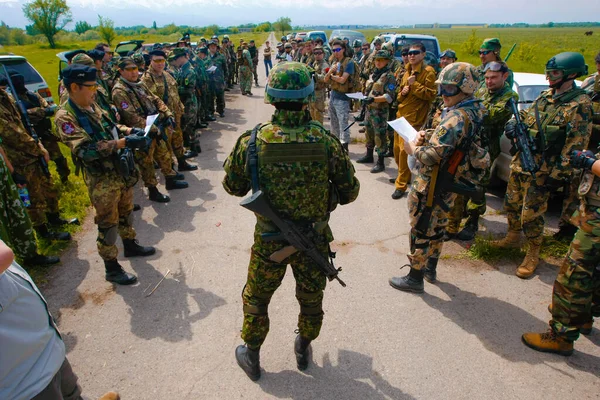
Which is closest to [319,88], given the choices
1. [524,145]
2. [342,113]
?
[342,113]

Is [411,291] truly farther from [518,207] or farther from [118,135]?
[118,135]

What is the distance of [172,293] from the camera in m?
3.51

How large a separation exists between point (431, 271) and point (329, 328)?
1.29 metres

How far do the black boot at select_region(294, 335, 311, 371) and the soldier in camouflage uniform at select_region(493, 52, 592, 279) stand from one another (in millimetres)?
2484

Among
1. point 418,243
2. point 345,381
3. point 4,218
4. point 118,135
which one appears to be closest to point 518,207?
point 418,243

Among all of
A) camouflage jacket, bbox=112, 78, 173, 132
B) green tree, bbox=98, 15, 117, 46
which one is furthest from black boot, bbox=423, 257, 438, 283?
green tree, bbox=98, 15, 117, 46

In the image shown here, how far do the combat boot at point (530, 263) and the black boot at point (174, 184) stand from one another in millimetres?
4762

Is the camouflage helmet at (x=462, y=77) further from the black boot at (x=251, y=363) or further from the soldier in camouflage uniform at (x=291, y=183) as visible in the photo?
the black boot at (x=251, y=363)

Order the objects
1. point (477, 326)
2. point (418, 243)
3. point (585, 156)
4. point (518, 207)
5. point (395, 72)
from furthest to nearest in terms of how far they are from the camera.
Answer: point (395, 72), point (518, 207), point (418, 243), point (477, 326), point (585, 156)

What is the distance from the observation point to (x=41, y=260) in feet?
12.7

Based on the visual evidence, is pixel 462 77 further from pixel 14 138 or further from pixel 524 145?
pixel 14 138

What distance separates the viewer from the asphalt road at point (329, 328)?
2578 mm

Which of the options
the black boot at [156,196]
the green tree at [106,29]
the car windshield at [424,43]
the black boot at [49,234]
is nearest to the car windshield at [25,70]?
the black boot at [156,196]

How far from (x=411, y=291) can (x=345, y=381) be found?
1.26 m
